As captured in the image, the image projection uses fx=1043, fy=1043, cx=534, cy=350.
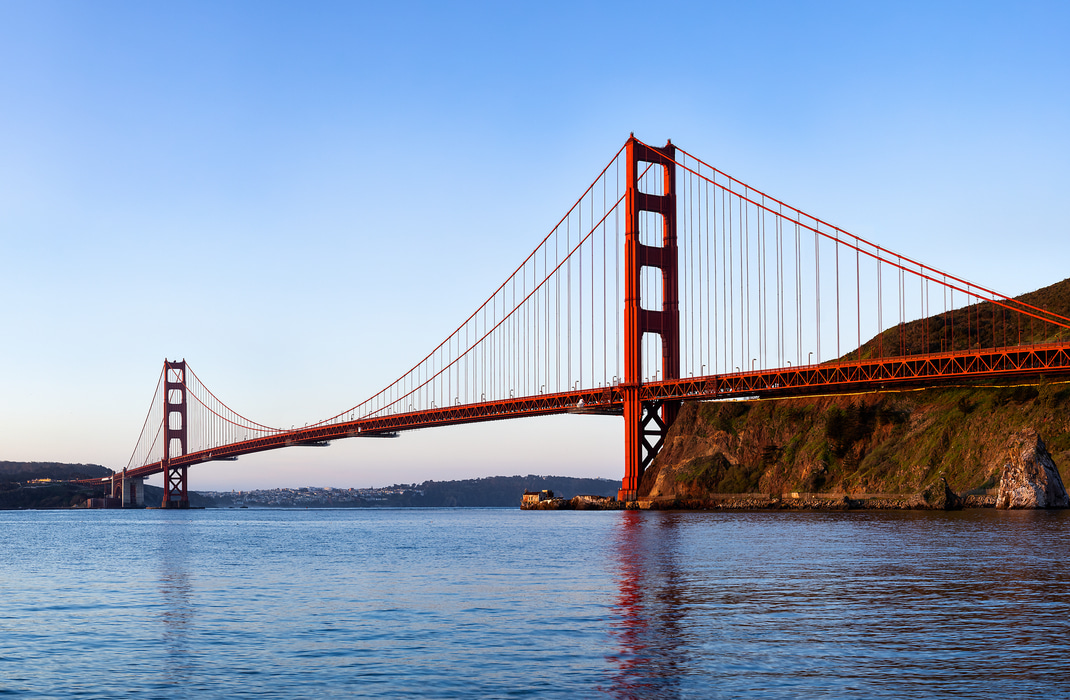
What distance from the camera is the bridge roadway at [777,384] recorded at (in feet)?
210

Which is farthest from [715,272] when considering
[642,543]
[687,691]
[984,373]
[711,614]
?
[687,691]

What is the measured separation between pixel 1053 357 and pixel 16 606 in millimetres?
57975

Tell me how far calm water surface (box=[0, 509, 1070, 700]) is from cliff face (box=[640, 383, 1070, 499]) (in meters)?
39.7

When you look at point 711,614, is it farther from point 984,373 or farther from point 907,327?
point 907,327

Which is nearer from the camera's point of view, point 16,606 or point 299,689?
point 299,689

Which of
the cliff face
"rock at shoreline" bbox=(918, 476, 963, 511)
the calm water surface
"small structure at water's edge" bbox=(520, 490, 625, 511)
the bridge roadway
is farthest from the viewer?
"small structure at water's edge" bbox=(520, 490, 625, 511)

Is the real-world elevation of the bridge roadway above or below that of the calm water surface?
above

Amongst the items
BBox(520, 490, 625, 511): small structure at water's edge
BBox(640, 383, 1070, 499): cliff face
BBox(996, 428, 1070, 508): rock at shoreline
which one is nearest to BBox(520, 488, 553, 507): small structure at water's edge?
BBox(520, 490, 625, 511): small structure at water's edge

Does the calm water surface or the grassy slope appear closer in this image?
the calm water surface

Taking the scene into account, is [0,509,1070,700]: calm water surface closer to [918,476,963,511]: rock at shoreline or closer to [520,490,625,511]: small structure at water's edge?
[918,476,963,511]: rock at shoreline

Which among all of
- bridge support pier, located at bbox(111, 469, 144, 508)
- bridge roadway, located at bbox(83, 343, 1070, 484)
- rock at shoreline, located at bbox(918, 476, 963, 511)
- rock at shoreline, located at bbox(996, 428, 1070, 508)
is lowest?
bridge support pier, located at bbox(111, 469, 144, 508)

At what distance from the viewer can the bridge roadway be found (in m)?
64.0

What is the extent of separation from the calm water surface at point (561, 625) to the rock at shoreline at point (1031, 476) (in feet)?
105

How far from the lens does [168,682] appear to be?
1391 centimetres
